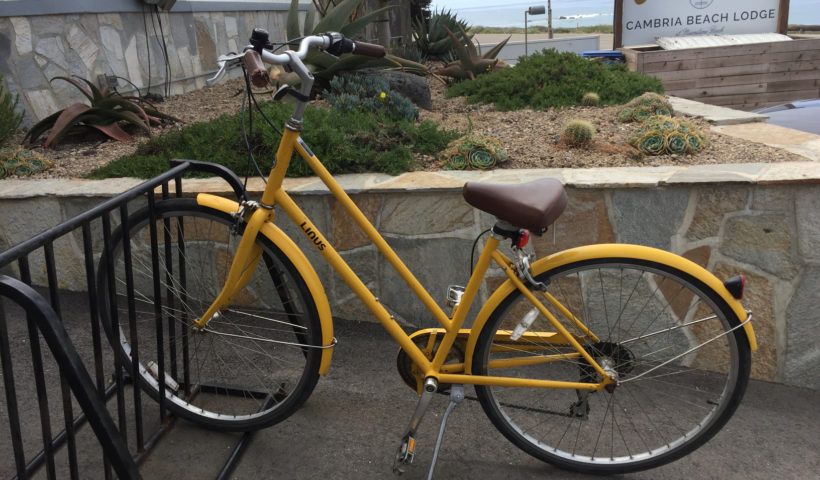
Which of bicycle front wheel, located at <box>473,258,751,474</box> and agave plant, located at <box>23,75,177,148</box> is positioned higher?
agave plant, located at <box>23,75,177,148</box>

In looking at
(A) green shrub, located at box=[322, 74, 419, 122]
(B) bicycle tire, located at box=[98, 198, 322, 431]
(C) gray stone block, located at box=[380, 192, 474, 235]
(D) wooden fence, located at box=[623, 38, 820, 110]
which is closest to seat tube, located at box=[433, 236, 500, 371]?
(B) bicycle tire, located at box=[98, 198, 322, 431]

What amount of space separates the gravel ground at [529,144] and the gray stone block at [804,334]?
738 millimetres

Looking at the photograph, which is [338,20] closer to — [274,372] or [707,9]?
[274,372]

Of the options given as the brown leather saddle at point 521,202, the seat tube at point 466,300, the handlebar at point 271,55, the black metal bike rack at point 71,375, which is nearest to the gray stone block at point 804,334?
the brown leather saddle at point 521,202

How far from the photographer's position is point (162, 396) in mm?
2760

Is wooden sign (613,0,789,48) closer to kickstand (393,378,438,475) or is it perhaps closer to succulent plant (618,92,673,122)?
succulent plant (618,92,673,122)

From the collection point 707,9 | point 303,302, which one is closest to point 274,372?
point 303,302

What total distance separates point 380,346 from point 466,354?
112 centimetres

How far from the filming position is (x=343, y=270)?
2545 millimetres

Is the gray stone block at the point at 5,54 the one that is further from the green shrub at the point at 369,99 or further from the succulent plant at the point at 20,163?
the green shrub at the point at 369,99

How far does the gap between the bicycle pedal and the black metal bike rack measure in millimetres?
648

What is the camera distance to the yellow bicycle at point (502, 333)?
7.68 ft

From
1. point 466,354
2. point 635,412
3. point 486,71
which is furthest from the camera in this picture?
point 486,71

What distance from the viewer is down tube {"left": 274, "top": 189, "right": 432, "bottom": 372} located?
2494 millimetres
